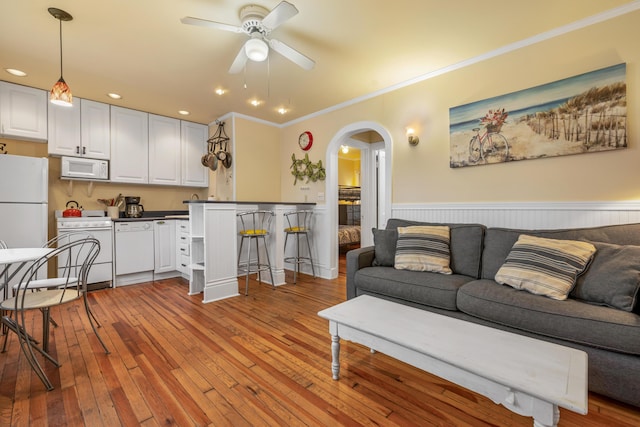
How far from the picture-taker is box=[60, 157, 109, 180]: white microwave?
3775 mm

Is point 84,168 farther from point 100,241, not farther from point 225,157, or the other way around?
point 225,157

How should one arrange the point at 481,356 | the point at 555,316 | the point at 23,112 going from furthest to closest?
the point at 23,112 < the point at 555,316 < the point at 481,356

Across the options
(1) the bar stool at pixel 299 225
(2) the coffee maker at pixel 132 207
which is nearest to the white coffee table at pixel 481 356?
(1) the bar stool at pixel 299 225

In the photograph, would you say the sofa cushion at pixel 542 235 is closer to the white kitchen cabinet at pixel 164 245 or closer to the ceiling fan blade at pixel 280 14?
the ceiling fan blade at pixel 280 14

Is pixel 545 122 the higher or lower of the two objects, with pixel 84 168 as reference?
higher

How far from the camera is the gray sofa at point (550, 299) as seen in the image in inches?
59.6

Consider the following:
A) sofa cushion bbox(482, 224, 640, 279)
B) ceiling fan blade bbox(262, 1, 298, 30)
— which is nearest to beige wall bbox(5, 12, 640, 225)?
sofa cushion bbox(482, 224, 640, 279)

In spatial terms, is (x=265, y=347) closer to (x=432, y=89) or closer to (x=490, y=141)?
(x=490, y=141)

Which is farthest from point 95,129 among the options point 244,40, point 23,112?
point 244,40

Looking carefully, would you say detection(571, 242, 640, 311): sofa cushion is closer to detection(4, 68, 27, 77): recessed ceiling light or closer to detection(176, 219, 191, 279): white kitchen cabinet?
detection(176, 219, 191, 279): white kitchen cabinet

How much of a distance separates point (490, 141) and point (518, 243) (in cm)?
117

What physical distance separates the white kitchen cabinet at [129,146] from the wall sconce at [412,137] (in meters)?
4.01

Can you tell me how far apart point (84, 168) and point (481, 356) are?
16.4 ft

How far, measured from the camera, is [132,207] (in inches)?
170
